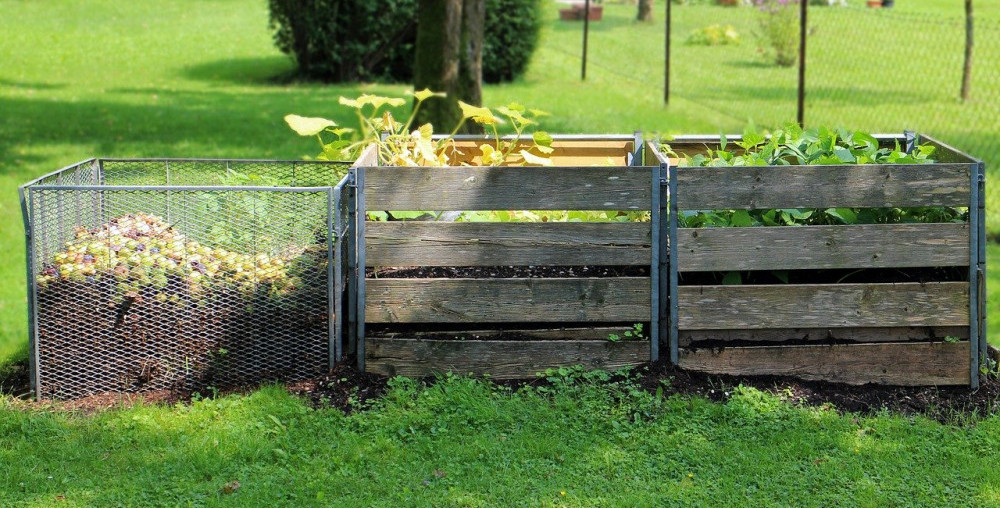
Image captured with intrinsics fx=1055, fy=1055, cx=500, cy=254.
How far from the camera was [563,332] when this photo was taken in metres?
4.72

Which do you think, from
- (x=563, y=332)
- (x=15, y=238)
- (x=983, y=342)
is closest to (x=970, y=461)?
(x=983, y=342)

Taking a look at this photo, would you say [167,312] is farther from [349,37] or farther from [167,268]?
[349,37]

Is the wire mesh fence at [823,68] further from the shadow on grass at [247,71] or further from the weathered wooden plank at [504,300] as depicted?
the shadow on grass at [247,71]

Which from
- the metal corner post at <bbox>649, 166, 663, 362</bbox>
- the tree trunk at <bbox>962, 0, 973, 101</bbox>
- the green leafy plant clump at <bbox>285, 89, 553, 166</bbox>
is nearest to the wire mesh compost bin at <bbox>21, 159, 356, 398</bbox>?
the green leafy plant clump at <bbox>285, 89, 553, 166</bbox>

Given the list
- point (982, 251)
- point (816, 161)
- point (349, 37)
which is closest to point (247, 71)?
point (349, 37)

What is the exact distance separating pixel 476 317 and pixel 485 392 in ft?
1.09

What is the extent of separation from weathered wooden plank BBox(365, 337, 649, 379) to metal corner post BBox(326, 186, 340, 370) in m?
0.16

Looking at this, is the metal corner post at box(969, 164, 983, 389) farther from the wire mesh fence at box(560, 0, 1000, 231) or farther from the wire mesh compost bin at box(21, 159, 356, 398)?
the wire mesh fence at box(560, 0, 1000, 231)

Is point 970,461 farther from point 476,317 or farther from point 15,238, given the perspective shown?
point 15,238

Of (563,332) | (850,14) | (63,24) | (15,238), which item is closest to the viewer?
(563,332)

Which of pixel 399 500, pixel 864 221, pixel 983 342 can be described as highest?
pixel 864 221

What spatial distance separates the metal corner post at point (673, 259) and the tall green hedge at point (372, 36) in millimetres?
13823

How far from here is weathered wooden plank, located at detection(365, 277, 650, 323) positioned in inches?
182

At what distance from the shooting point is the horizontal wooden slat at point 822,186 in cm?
459
